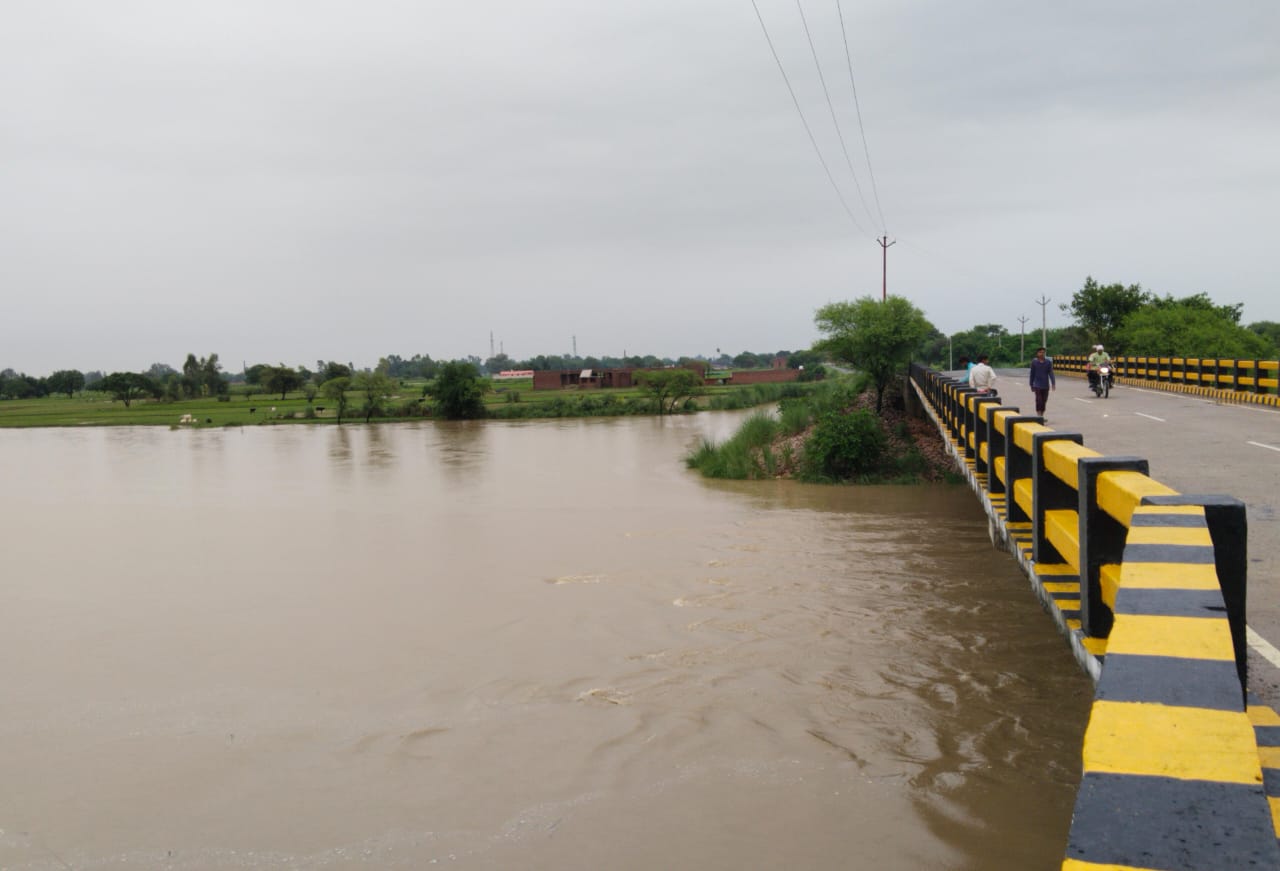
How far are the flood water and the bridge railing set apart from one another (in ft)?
32.1

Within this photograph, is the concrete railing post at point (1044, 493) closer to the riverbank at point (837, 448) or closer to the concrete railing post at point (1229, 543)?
the concrete railing post at point (1229, 543)

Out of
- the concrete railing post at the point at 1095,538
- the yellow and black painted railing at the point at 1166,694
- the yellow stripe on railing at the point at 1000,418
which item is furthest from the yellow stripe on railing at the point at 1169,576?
the yellow stripe on railing at the point at 1000,418

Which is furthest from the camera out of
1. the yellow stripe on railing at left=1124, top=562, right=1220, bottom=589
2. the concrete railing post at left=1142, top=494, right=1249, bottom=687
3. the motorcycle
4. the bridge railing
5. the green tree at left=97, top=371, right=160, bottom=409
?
the green tree at left=97, top=371, right=160, bottom=409

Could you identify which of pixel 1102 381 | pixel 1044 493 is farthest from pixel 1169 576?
pixel 1102 381

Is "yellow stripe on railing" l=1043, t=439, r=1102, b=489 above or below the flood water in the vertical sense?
above

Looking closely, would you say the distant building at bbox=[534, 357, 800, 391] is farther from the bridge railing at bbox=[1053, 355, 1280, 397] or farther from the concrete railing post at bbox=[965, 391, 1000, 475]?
the concrete railing post at bbox=[965, 391, 1000, 475]

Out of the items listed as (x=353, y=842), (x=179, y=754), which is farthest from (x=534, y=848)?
(x=179, y=754)

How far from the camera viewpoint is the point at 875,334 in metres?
29.9

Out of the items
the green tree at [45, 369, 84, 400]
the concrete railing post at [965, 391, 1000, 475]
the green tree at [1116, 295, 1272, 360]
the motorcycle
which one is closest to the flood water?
the concrete railing post at [965, 391, 1000, 475]

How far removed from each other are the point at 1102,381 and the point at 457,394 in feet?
167

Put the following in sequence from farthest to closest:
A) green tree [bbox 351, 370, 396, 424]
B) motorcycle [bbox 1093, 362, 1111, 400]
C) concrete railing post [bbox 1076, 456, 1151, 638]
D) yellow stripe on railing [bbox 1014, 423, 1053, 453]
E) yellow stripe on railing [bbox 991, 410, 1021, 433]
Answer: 1. green tree [bbox 351, 370, 396, 424]
2. motorcycle [bbox 1093, 362, 1111, 400]
3. yellow stripe on railing [bbox 991, 410, 1021, 433]
4. yellow stripe on railing [bbox 1014, 423, 1053, 453]
5. concrete railing post [bbox 1076, 456, 1151, 638]

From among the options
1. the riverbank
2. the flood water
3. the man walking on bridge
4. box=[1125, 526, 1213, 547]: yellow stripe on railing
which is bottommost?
the flood water

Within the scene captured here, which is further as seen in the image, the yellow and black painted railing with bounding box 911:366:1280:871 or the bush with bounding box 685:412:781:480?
the bush with bounding box 685:412:781:480

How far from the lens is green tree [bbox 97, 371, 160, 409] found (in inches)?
4136
